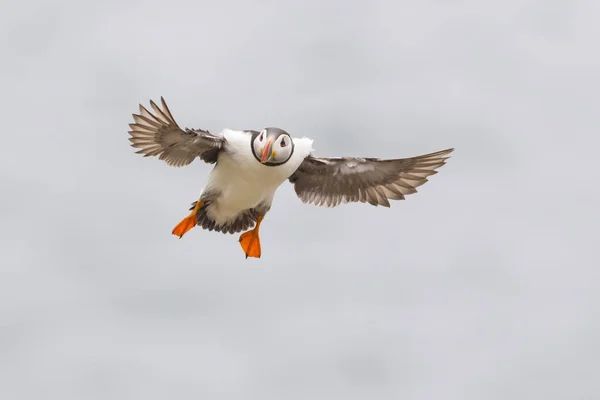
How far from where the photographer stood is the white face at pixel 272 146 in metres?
25.9

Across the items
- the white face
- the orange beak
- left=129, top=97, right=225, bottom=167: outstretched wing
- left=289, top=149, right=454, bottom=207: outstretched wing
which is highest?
left=289, top=149, right=454, bottom=207: outstretched wing

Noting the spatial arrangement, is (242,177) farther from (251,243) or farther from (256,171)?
(251,243)

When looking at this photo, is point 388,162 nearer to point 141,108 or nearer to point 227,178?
point 227,178

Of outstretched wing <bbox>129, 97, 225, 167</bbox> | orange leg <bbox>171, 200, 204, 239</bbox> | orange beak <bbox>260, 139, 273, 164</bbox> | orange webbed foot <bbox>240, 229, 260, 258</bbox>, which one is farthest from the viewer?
orange webbed foot <bbox>240, 229, 260, 258</bbox>

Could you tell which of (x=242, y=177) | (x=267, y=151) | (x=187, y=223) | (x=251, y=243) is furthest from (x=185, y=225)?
(x=267, y=151)

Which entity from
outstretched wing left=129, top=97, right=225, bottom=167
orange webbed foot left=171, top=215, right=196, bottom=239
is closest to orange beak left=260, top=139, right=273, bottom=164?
outstretched wing left=129, top=97, right=225, bottom=167

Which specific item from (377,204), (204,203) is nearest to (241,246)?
(204,203)

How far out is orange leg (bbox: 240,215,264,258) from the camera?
96.7 ft

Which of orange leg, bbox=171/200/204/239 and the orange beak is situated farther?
orange leg, bbox=171/200/204/239

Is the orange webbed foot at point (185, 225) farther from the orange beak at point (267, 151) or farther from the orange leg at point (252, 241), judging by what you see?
the orange beak at point (267, 151)

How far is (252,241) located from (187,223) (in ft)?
5.36

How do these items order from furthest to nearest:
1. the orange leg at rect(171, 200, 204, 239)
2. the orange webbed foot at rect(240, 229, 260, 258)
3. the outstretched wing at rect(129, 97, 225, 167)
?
the orange webbed foot at rect(240, 229, 260, 258), the orange leg at rect(171, 200, 204, 239), the outstretched wing at rect(129, 97, 225, 167)

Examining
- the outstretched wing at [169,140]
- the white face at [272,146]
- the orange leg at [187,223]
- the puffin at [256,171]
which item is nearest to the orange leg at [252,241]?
the puffin at [256,171]

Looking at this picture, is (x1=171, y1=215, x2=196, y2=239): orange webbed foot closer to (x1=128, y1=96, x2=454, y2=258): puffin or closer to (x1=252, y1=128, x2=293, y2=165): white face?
(x1=128, y1=96, x2=454, y2=258): puffin
